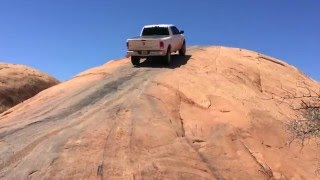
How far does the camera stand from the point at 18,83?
2947cm

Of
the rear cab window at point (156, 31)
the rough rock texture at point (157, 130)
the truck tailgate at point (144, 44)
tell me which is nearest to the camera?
the rough rock texture at point (157, 130)

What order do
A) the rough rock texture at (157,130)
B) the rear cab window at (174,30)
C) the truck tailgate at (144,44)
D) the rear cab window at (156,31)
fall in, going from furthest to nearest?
the rear cab window at (174,30), the rear cab window at (156,31), the truck tailgate at (144,44), the rough rock texture at (157,130)

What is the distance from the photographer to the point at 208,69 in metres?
20.2

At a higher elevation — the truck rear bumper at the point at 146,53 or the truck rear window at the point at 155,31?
the truck rear window at the point at 155,31

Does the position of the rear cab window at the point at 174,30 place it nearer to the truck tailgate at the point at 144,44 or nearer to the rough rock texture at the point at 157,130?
the truck tailgate at the point at 144,44

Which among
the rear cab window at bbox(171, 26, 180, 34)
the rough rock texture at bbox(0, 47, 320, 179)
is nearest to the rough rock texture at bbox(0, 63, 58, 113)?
the rough rock texture at bbox(0, 47, 320, 179)

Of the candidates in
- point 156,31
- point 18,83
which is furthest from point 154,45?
point 18,83

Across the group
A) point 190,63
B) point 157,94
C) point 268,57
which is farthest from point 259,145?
point 268,57

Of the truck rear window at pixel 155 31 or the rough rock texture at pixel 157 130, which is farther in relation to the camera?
the truck rear window at pixel 155 31

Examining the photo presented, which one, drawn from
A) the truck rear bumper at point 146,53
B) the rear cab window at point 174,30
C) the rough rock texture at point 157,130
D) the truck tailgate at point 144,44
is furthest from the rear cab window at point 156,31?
the rough rock texture at point 157,130

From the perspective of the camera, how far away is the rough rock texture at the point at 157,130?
12.2 m

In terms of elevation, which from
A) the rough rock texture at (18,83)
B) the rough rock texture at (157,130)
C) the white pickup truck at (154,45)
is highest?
the white pickup truck at (154,45)

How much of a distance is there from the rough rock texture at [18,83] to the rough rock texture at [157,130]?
966 centimetres

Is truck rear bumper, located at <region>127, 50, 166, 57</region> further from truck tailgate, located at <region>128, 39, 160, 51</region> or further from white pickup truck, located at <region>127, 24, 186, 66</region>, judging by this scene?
truck tailgate, located at <region>128, 39, 160, 51</region>
